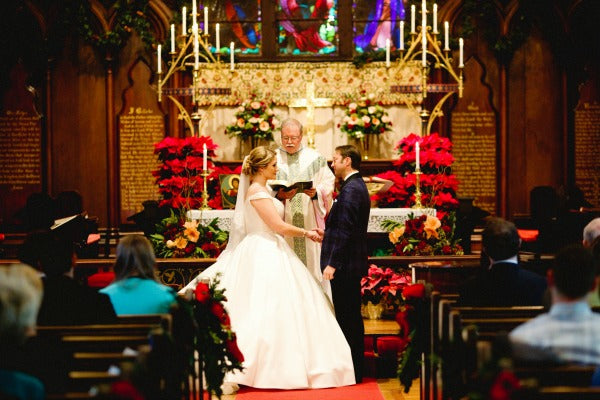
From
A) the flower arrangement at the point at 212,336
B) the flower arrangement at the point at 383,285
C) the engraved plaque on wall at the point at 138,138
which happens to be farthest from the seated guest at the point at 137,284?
the engraved plaque on wall at the point at 138,138

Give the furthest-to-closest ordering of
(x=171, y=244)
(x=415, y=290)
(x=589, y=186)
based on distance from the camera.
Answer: (x=589, y=186) → (x=171, y=244) → (x=415, y=290)

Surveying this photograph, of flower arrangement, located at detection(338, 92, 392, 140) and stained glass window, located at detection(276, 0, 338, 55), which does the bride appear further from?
stained glass window, located at detection(276, 0, 338, 55)

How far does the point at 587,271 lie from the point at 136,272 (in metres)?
2.27

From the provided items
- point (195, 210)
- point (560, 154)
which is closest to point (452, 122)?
point (560, 154)

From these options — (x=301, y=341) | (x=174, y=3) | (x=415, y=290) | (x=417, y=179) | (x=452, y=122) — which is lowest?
(x=301, y=341)

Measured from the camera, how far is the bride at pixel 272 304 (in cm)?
628

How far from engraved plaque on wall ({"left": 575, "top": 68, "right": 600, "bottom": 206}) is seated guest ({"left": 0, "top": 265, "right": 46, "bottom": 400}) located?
9.65 meters

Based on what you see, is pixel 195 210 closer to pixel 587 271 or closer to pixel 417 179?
pixel 417 179

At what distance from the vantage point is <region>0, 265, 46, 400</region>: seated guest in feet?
9.69

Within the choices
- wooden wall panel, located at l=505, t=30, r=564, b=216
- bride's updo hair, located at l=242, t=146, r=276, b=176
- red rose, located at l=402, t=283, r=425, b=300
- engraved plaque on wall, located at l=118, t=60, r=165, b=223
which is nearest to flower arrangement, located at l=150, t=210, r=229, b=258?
bride's updo hair, located at l=242, t=146, r=276, b=176

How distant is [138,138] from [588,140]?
18.8ft

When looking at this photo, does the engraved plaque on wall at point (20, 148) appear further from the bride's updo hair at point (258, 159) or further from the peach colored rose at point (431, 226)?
the peach colored rose at point (431, 226)

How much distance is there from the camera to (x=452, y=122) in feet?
38.7

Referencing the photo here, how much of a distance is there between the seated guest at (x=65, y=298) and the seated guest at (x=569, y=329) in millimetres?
1953
